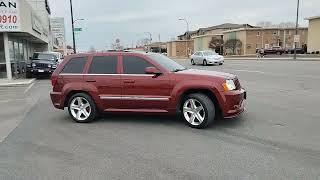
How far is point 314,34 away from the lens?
57.3 m

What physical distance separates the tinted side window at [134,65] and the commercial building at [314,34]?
5282 cm

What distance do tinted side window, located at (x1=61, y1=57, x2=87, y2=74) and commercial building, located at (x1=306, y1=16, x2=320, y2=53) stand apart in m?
53.0

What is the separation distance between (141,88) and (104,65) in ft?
3.84

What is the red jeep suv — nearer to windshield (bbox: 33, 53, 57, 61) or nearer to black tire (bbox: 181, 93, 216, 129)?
black tire (bbox: 181, 93, 216, 129)

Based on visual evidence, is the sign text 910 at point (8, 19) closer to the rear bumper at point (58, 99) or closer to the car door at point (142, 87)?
the rear bumper at point (58, 99)

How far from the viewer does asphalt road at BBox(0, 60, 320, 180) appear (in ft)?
17.5

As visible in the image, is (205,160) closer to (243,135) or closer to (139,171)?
(139,171)

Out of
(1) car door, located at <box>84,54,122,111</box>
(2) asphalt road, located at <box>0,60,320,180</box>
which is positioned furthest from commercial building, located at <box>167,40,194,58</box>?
(1) car door, located at <box>84,54,122,111</box>

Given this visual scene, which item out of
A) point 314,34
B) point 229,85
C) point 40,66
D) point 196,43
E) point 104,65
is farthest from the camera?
point 196,43

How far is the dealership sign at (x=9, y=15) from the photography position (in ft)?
69.2

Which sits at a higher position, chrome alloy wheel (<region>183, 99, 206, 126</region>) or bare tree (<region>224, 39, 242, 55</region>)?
bare tree (<region>224, 39, 242, 55</region>)

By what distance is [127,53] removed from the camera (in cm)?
890

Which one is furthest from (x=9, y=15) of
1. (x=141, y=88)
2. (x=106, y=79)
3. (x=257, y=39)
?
(x=257, y=39)

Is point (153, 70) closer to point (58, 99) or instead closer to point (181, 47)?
point (58, 99)
